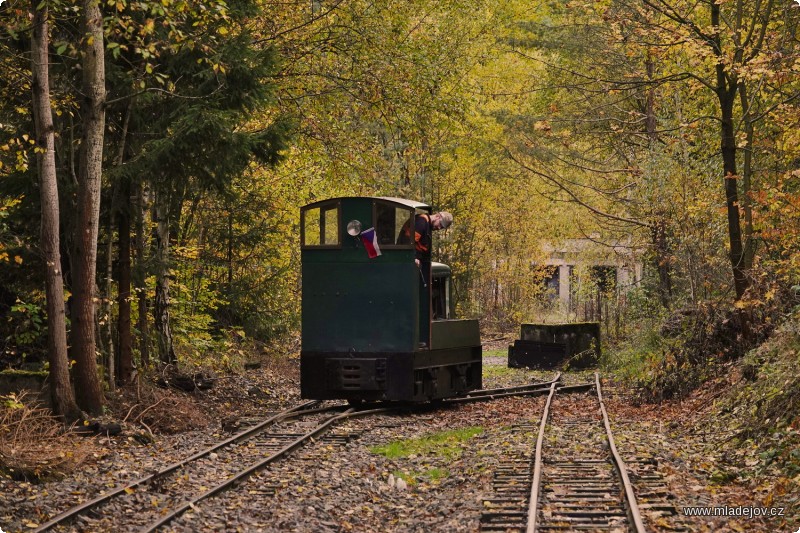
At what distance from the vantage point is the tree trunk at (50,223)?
12945 millimetres

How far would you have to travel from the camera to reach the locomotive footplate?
16531mm

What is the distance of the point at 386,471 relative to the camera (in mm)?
11883

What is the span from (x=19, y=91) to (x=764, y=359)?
11.1m

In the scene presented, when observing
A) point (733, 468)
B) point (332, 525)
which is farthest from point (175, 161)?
point (733, 468)

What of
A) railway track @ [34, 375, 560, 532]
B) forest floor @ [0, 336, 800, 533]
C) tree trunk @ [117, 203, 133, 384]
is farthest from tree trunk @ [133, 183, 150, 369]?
railway track @ [34, 375, 560, 532]

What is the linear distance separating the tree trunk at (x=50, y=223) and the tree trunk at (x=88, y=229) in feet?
1.63

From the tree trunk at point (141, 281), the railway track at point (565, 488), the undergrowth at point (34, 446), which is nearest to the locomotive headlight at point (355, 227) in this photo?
the tree trunk at point (141, 281)

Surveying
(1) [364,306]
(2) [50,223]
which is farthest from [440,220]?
(2) [50,223]

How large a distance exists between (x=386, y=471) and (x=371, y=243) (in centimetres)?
548

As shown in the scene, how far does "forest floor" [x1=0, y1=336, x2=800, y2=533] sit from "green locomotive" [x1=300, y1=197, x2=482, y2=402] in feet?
3.26

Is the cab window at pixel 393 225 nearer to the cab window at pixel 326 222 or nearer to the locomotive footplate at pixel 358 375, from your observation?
the cab window at pixel 326 222

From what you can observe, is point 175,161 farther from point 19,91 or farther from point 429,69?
point 429,69

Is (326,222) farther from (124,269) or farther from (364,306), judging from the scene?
(124,269)

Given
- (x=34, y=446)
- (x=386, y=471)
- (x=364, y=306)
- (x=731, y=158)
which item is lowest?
(x=386, y=471)
